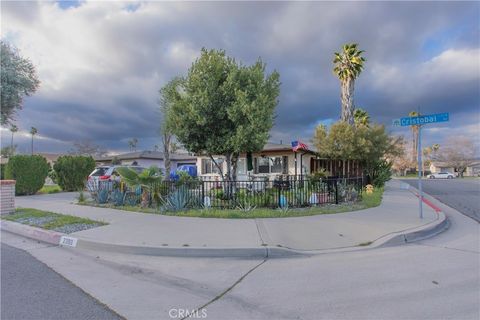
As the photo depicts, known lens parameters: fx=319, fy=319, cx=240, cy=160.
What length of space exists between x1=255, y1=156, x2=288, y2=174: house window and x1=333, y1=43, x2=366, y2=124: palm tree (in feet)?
21.7

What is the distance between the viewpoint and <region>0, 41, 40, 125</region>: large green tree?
16.8 meters

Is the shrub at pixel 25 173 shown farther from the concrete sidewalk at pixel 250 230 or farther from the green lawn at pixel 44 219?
the concrete sidewalk at pixel 250 230

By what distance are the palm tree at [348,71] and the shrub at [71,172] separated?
19605 millimetres

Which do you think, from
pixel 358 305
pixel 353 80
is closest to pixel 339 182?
pixel 358 305

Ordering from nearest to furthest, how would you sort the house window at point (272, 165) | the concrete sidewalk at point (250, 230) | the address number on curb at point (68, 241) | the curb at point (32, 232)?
1. the concrete sidewalk at point (250, 230)
2. the address number on curb at point (68, 241)
3. the curb at point (32, 232)
4. the house window at point (272, 165)

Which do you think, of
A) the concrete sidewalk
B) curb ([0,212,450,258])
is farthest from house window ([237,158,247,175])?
curb ([0,212,450,258])

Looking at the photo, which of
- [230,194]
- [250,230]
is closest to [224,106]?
[230,194]

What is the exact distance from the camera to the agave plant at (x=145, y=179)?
36.3 ft

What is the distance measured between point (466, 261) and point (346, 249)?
82.7 inches

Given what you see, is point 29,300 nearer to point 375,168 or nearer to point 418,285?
point 418,285

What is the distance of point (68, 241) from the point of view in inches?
287

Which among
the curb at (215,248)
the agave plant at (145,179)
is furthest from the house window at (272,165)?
the curb at (215,248)

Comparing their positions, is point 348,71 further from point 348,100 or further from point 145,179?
point 145,179

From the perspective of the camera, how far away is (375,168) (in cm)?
2520
